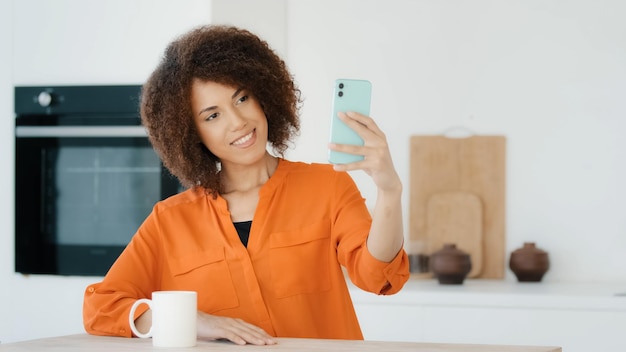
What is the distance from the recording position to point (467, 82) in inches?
166

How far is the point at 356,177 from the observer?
4.30 metres

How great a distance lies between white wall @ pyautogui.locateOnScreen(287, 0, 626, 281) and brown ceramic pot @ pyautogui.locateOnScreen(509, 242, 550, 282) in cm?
15

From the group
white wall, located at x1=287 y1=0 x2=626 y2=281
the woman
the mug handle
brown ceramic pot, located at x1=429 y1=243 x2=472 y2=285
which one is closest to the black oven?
white wall, located at x1=287 y1=0 x2=626 y2=281

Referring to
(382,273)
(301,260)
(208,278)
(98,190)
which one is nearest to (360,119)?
(382,273)

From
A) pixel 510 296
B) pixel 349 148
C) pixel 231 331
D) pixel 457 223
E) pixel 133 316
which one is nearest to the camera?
pixel 349 148

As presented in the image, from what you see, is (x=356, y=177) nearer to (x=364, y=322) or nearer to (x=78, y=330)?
(x=364, y=322)

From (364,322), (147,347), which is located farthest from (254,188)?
(364,322)

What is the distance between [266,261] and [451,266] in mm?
2036

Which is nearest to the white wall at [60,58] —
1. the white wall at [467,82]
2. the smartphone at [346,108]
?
the white wall at [467,82]

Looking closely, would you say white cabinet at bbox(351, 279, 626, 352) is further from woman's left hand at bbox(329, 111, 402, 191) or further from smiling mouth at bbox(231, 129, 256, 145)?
woman's left hand at bbox(329, 111, 402, 191)

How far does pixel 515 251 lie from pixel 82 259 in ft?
5.97

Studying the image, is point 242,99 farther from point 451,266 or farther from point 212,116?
point 451,266

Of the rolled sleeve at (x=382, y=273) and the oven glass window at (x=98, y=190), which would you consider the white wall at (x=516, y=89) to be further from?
the rolled sleeve at (x=382, y=273)

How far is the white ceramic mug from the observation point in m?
1.65
